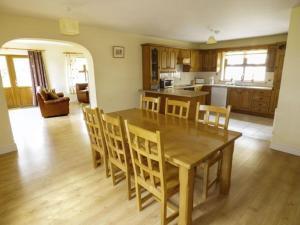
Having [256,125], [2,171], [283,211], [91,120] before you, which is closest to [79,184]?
[91,120]

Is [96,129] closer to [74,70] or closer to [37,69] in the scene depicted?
[37,69]

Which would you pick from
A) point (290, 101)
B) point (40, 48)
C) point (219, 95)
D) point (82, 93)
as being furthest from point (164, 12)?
point (40, 48)

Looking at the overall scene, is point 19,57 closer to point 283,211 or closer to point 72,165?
point 72,165

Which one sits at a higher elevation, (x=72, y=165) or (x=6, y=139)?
(x=6, y=139)

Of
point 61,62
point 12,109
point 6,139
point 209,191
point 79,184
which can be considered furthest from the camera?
point 61,62

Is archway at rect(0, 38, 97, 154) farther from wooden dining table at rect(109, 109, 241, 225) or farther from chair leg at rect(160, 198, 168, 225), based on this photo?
chair leg at rect(160, 198, 168, 225)

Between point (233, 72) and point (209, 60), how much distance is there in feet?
3.24

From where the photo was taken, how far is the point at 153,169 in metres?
1.61

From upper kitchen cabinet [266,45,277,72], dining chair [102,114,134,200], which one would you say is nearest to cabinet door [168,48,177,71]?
upper kitchen cabinet [266,45,277,72]

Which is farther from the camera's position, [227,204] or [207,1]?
[207,1]

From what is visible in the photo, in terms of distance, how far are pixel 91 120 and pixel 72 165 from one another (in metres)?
1.03

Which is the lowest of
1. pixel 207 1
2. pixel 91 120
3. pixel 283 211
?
pixel 283 211

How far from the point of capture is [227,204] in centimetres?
200

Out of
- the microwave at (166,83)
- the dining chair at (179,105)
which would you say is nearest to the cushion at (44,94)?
the microwave at (166,83)
